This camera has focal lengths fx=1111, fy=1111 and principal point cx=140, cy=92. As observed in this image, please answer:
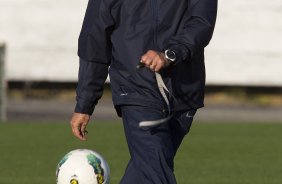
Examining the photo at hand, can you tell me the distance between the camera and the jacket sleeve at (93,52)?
6629mm

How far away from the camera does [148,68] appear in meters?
6.52

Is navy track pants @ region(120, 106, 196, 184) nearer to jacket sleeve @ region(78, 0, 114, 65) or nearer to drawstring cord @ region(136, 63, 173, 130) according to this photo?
drawstring cord @ region(136, 63, 173, 130)

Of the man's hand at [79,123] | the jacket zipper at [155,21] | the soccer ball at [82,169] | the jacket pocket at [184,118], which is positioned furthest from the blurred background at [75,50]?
the jacket zipper at [155,21]

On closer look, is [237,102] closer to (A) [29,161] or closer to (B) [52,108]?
(B) [52,108]

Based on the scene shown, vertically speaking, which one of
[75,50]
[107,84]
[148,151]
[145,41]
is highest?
[145,41]

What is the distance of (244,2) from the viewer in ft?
78.2

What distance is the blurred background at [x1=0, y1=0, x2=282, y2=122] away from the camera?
23.8 metres

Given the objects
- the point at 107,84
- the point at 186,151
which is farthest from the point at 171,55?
the point at 107,84

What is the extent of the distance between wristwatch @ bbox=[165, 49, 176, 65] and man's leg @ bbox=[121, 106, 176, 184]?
497mm

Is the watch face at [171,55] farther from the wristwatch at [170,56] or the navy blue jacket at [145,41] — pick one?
the navy blue jacket at [145,41]

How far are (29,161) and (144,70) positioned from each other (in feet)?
21.1

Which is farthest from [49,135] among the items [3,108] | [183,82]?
[183,82]

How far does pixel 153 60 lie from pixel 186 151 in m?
8.21

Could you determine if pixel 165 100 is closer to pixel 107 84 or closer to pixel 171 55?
pixel 171 55
